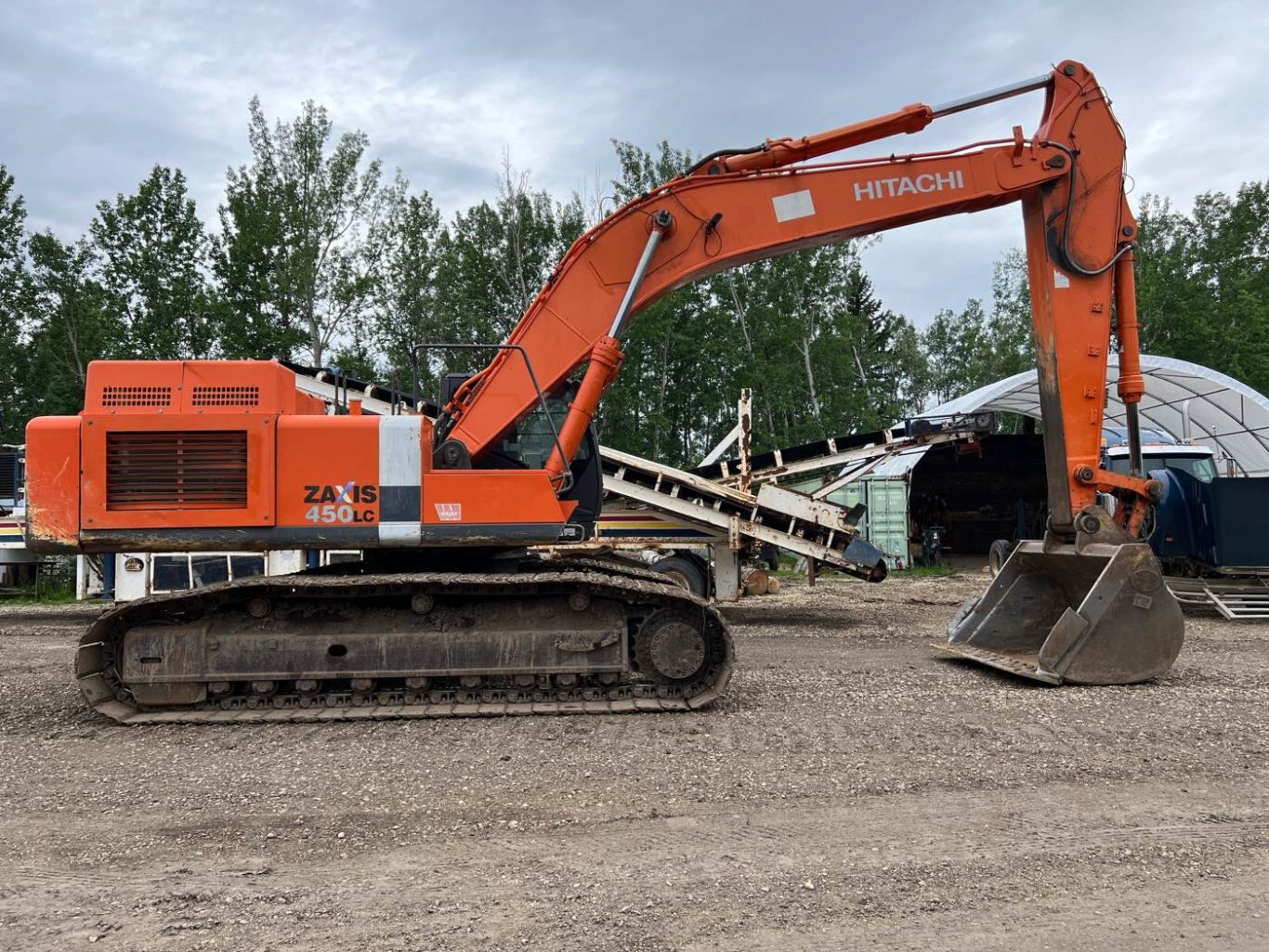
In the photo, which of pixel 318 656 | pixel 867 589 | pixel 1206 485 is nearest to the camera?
pixel 318 656

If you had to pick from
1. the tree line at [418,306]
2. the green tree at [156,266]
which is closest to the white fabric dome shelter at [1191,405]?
the tree line at [418,306]

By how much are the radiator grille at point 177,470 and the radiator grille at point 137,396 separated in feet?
0.80

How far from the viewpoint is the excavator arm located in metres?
7.35

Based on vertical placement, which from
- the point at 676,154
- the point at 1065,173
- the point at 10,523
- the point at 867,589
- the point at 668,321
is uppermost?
the point at 676,154

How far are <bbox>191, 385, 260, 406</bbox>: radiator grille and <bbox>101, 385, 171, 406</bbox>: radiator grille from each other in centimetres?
21

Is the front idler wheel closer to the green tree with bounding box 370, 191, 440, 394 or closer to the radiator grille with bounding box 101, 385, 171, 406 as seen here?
the radiator grille with bounding box 101, 385, 171, 406

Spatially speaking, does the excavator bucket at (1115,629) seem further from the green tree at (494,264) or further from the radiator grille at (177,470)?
the green tree at (494,264)

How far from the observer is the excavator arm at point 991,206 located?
24.1ft

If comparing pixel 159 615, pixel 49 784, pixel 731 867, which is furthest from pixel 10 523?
pixel 731 867

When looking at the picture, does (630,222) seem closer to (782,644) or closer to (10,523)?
(782,644)

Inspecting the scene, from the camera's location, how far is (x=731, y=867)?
3.63 metres

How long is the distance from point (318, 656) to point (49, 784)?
173cm

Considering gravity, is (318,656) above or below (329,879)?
above

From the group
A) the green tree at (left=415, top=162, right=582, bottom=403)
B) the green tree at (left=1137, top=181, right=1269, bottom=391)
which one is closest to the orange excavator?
the green tree at (left=415, top=162, right=582, bottom=403)
